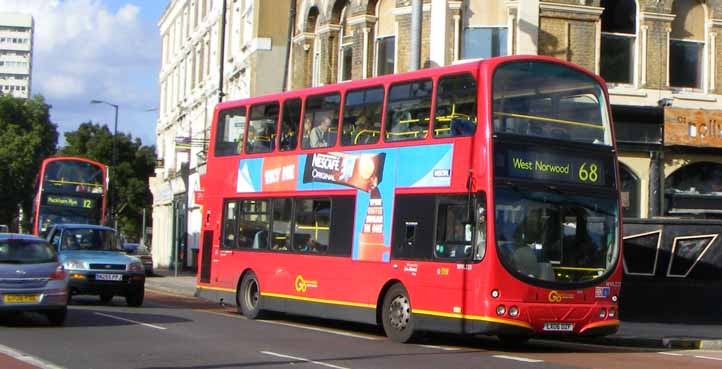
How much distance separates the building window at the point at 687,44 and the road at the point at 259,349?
12.4 metres

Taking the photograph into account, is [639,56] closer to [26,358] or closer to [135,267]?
[135,267]

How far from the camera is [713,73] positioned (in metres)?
28.8

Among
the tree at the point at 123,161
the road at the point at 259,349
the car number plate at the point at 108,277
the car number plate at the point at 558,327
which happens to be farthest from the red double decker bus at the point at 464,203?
the tree at the point at 123,161

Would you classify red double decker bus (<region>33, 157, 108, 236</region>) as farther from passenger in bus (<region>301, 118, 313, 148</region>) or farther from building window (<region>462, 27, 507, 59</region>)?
passenger in bus (<region>301, 118, 313, 148</region>)

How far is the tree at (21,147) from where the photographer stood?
8200cm

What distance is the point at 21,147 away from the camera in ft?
271

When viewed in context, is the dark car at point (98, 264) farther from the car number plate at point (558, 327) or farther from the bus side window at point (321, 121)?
the car number plate at point (558, 327)

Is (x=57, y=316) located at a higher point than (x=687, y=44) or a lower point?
lower

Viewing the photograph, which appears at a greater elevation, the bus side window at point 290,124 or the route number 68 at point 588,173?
the bus side window at point 290,124

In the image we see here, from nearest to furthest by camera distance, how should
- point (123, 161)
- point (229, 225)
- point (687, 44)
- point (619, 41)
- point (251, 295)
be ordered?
point (251, 295) → point (229, 225) → point (619, 41) → point (687, 44) → point (123, 161)

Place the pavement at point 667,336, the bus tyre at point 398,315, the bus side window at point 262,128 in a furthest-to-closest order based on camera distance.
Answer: the bus side window at point 262,128
the pavement at point 667,336
the bus tyre at point 398,315

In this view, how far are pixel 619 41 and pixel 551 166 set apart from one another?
43.6 ft

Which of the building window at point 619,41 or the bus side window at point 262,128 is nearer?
the bus side window at point 262,128

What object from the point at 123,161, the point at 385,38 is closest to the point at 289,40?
the point at 385,38
